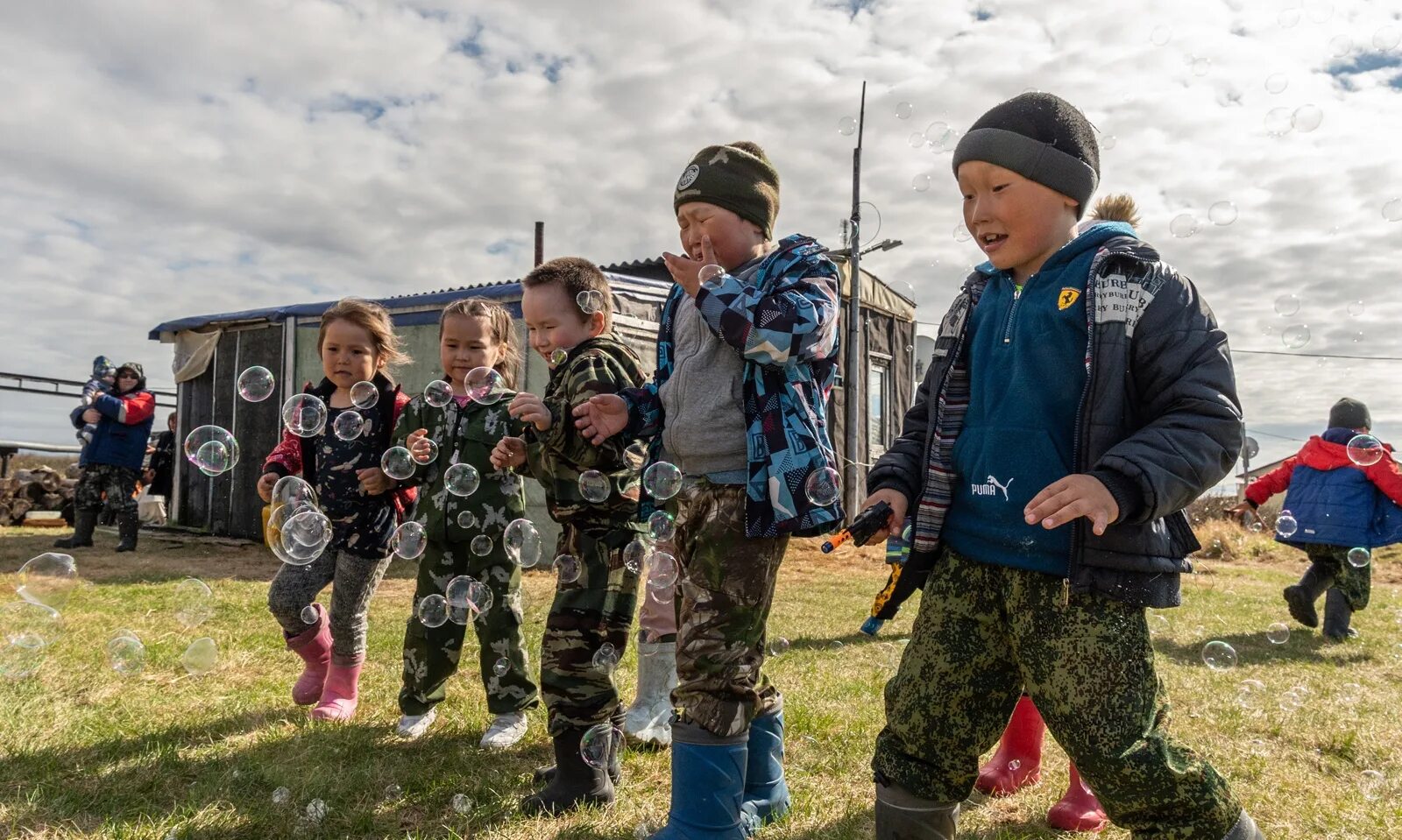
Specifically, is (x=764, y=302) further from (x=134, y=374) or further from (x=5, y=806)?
(x=134, y=374)

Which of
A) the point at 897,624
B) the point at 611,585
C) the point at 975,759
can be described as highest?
the point at 611,585

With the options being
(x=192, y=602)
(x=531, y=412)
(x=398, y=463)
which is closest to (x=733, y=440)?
(x=531, y=412)

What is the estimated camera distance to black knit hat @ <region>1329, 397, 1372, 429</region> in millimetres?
6863

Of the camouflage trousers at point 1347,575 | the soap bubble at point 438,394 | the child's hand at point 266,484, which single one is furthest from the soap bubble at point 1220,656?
the camouflage trousers at point 1347,575

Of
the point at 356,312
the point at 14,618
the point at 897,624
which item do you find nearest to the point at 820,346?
the point at 356,312

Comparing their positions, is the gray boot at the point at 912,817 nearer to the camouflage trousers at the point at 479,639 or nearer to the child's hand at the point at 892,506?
the child's hand at the point at 892,506

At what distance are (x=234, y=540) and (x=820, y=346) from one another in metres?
12.1

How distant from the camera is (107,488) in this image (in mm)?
10516

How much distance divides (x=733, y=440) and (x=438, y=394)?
5.30ft

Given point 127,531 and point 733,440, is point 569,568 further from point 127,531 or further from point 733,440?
point 127,531

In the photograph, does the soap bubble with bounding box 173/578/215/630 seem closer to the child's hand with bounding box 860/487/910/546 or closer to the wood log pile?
the child's hand with bounding box 860/487/910/546

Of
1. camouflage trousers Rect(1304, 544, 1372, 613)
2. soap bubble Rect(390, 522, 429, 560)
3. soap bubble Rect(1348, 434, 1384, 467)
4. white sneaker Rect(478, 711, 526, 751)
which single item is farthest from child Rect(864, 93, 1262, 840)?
camouflage trousers Rect(1304, 544, 1372, 613)

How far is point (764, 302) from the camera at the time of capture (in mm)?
2299

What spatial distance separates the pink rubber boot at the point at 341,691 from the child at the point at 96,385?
8.37 m
